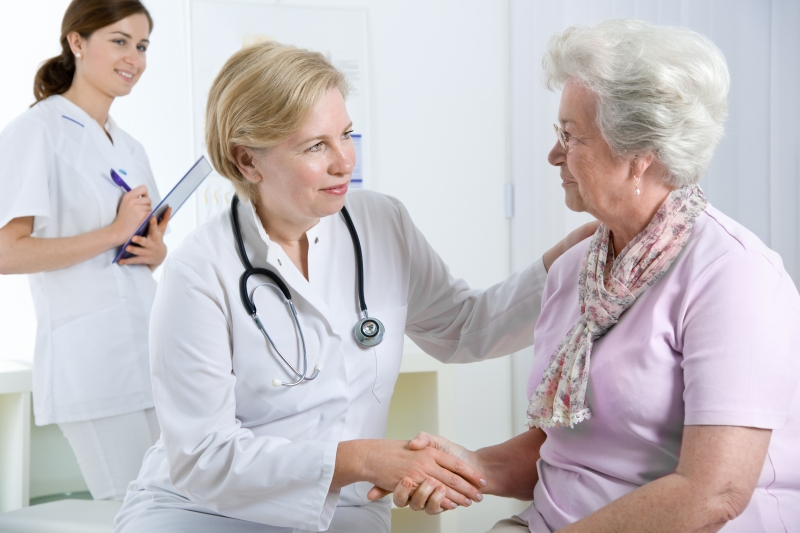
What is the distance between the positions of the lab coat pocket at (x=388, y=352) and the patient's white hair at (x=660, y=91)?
21.4 inches

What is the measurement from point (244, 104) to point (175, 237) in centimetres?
187

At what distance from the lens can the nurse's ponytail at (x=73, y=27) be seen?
1957 millimetres

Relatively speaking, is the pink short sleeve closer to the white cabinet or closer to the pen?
the pen

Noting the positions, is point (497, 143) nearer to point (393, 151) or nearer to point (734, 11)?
point (393, 151)

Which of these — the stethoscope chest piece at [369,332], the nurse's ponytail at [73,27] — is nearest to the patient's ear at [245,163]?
the stethoscope chest piece at [369,332]

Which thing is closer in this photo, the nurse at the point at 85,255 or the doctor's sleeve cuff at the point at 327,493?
the doctor's sleeve cuff at the point at 327,493

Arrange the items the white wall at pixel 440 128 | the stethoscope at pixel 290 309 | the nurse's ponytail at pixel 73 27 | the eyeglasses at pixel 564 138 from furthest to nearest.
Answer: the white wall at pixel 440 128
the nurse's ponytail at pixel 73 27
the stethoscope at pixel 290 309
the eyeglasses at pixel 564 138

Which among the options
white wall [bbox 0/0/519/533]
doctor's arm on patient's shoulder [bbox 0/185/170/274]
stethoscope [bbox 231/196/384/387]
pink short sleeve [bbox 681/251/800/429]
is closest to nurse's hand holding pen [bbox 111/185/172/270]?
doctor's arm on patient's shoulder [bbox 0/185/170/274]

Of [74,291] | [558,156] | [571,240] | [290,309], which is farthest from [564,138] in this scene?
[74,291]

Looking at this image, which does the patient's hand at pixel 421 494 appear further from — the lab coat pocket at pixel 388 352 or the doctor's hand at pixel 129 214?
the doctor's hand at pixel 129 214

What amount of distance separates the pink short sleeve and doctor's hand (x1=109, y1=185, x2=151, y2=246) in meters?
1.38

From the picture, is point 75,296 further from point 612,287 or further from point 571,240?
point 612,287

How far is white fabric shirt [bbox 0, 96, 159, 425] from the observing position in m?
1.82

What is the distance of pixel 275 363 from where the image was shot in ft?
4.20
